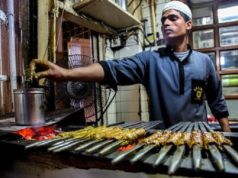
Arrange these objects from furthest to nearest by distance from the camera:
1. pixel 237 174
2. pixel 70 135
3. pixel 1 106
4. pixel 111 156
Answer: pixel 1 106, pixel 70 135, pixel 111 156, pixel 237 174

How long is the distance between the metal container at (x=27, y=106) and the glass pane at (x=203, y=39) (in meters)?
3.54

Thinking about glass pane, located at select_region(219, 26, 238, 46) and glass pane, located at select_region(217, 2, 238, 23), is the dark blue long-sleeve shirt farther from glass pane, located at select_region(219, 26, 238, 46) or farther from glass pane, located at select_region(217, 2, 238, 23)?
glass pane, located at select_region(217, 2, 238, 23)

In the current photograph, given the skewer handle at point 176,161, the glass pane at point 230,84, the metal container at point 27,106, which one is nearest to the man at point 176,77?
the metal container at point 27,106

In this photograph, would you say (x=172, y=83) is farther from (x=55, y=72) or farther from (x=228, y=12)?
(x=228, y=12)

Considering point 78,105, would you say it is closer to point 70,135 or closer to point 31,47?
point 31,47

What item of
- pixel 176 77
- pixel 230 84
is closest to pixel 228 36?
pixel 230 84

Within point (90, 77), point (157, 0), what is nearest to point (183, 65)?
point (90, 77)

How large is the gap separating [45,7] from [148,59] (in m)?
1.42

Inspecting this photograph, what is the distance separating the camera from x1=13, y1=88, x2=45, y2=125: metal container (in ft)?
5.44

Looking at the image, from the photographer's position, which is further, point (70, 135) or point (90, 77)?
point (90, 77)

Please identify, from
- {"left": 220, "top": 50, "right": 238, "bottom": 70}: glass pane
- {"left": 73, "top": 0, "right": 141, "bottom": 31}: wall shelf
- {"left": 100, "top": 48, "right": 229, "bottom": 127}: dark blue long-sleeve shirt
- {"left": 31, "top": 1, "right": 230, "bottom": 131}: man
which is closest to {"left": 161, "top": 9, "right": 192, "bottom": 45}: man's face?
{"left": 31, "top": 1, "right": 230, "bottom": 131}: man

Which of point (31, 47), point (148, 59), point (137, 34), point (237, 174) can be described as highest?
point (137, 34)

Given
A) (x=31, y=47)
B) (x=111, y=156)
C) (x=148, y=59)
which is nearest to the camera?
(x=111, y=156)

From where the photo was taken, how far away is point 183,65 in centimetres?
258
